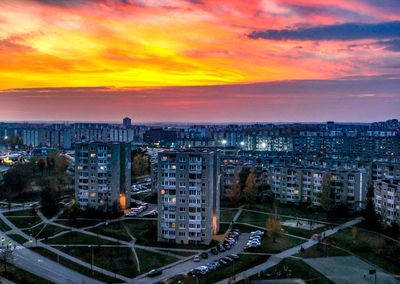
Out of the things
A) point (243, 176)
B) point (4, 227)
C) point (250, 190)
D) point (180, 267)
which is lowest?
point (180, 267)

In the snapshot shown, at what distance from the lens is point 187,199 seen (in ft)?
105

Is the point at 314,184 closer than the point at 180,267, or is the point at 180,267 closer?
the point at 180,267

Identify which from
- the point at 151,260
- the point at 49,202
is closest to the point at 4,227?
the point at 49,202

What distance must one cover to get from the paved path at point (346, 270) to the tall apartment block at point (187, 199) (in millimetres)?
7626

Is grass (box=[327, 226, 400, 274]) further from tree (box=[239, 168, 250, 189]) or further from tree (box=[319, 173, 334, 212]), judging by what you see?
tree (box=[239, 168, 250, 189])

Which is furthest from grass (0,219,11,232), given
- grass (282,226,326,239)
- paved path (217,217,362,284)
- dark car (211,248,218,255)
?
grass (282,226,326,239)

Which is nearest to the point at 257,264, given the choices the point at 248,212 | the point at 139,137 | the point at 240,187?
the point at 248,212

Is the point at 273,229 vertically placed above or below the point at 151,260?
above

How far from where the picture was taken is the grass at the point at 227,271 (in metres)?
25.0

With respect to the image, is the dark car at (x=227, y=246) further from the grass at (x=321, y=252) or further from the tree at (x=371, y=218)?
the tree at (x=371, y=218)

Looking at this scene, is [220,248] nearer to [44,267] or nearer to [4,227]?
[44,267]

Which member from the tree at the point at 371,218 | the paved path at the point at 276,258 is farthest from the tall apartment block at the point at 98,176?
the tree at the point at 371,218

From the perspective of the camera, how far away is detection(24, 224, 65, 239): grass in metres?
34.2

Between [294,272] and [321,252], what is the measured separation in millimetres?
4246
